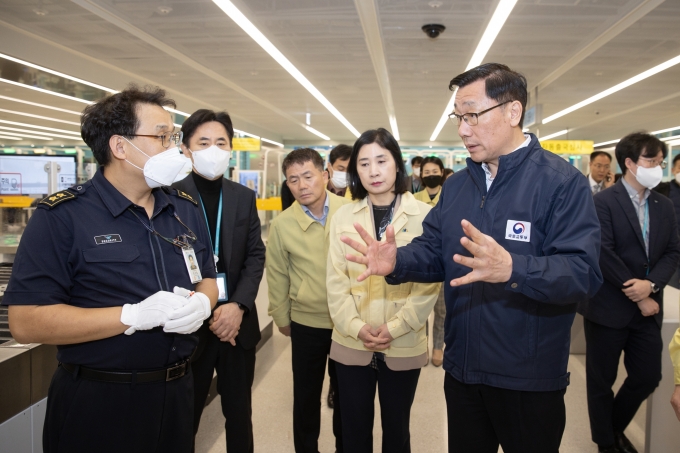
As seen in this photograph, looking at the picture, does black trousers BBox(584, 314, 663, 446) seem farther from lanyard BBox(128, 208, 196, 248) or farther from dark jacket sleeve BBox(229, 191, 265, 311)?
lanyard BBox(128, 208, 196, 248)

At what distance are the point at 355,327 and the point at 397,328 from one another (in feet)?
0.60

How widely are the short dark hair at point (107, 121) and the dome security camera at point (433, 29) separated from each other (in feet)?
17.8

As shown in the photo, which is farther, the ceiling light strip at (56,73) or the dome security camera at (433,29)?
the ceiling light strip at (56,73)

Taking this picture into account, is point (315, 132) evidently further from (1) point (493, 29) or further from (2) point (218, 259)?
(2) point (218, 259)

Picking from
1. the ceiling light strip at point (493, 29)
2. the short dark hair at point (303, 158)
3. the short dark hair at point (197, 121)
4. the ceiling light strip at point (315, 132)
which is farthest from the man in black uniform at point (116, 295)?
the ceiling light strip at point (315, 132)

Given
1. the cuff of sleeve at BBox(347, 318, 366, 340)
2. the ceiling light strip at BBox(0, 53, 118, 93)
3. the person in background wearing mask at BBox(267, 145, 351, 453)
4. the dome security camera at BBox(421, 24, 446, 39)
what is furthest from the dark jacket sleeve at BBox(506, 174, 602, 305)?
the ceiling light strip at BBox(0, 53, 118, 93)

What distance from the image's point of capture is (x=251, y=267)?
2436 millimetres

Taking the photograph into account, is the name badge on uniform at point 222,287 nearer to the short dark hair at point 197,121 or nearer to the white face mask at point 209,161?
the white face mask at point 209,161

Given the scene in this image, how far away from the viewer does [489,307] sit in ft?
5.30

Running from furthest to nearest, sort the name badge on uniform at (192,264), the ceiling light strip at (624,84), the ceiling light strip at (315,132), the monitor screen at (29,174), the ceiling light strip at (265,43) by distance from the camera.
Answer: the ceiling light strip at (315,132), the ceiling light strip at (624,84), the ceiling light strip at (265,43), the monitor screen at (29,174), the name badge on uniform at (192,264)

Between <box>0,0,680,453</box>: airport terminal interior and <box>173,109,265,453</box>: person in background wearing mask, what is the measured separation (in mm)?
737

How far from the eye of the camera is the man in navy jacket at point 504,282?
152cm

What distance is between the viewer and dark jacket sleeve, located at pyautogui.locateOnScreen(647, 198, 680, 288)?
2.72 meters

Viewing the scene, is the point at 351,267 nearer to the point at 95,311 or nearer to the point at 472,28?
the point at 95,311
